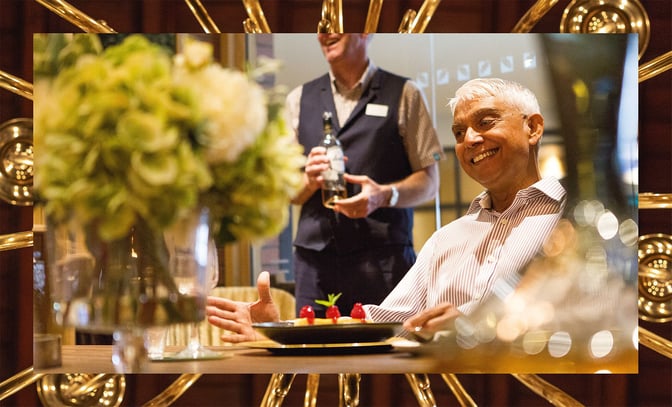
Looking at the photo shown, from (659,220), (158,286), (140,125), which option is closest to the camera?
(140,125)

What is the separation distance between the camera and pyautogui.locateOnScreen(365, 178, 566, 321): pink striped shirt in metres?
1.99

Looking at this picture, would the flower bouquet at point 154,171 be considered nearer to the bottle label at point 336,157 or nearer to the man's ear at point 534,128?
the bottle label at point 336,157

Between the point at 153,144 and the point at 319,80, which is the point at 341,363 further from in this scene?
the point at 153,144

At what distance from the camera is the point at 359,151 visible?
79.1 inches

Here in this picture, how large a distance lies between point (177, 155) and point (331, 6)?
3.42 ft

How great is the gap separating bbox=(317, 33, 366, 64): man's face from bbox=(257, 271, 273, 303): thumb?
1.58 ft

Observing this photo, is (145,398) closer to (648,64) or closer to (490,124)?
(490,124)

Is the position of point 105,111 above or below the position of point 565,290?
above

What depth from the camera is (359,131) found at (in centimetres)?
201

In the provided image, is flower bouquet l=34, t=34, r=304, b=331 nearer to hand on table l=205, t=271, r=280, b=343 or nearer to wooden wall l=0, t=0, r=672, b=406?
hand on table l=205, t=271, r=280, b=343

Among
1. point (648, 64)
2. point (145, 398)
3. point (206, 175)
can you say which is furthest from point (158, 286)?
point (648, 64)

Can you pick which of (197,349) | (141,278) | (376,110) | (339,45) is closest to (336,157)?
(376,110)

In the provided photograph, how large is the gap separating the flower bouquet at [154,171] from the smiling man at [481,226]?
761 millimetres

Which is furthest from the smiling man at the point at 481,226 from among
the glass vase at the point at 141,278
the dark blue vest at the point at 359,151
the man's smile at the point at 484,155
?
the glass vase at the point at 141,278
